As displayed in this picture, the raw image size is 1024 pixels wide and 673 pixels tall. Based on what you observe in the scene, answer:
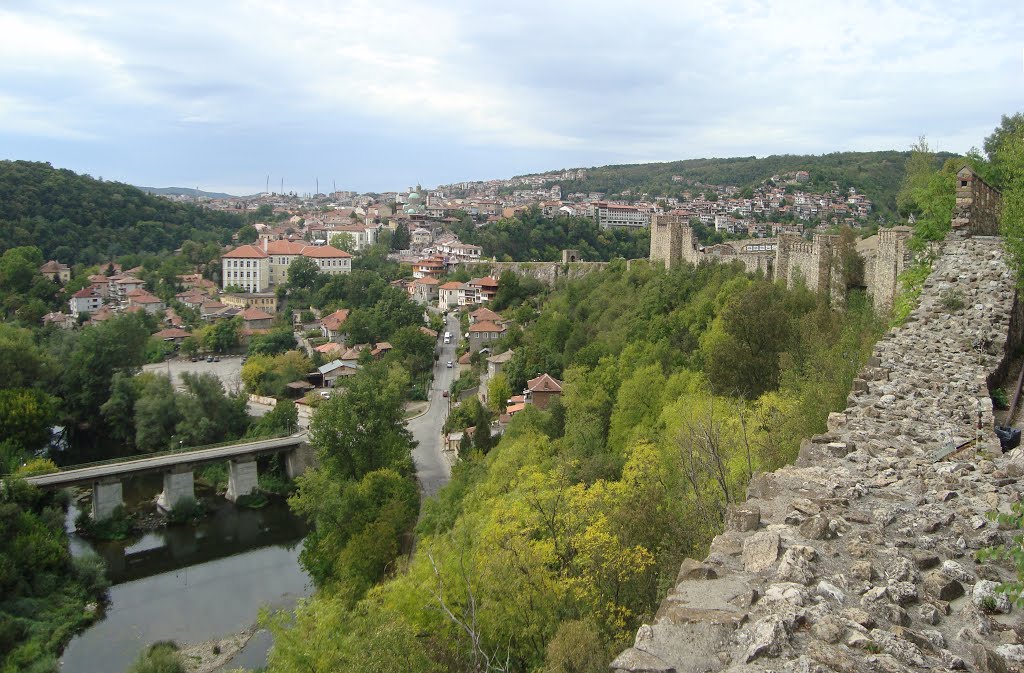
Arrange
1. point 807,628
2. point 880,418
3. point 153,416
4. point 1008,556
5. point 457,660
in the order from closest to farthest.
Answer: point 807,628, point 1008,556, point 880,418, point 457,660, point 153,416

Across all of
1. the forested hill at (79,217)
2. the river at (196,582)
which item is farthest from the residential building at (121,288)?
the river at (196,582)

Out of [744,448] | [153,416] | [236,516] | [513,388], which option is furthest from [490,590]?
[153,416]

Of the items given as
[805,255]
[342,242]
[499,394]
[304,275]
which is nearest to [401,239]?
[342,242]

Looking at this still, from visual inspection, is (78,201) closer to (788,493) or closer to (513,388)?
(513,388)

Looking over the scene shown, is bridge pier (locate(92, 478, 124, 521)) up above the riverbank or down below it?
above

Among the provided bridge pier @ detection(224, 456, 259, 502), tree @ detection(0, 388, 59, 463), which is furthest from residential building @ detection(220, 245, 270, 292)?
bridge pier @ detection(224, 456, 259, 502)

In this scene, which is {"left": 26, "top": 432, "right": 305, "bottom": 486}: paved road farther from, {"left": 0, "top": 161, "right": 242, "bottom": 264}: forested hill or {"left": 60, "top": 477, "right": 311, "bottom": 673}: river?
{"left": 0, "top": 161, "right": 242, "bottom": 264}: forested hill
